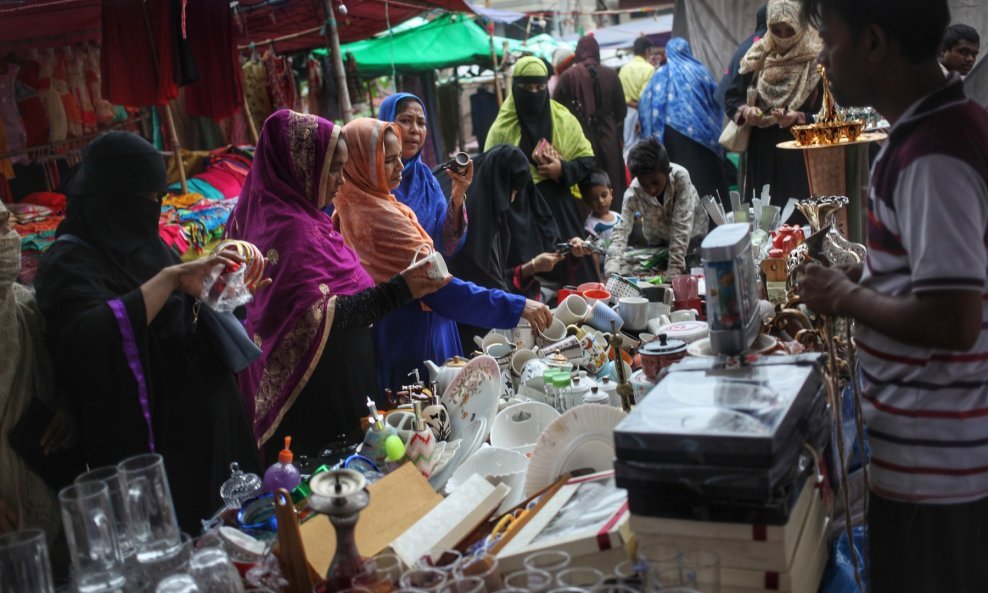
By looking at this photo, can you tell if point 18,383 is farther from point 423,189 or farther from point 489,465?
point 423,189

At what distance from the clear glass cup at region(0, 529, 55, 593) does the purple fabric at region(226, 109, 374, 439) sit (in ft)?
4.32

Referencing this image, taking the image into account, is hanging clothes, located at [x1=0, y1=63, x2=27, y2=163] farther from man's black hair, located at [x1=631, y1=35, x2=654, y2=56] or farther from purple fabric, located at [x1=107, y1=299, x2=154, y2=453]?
man's black hair, located at [x1=631, y1=35, x2=654, y2=56]

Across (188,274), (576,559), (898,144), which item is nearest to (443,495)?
(576,559)

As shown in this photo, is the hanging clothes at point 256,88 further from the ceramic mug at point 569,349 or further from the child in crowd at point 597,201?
the ceramic mug at point 569,349

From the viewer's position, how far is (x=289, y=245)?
274 centimetres

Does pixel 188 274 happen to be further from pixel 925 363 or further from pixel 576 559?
pixel 925 363

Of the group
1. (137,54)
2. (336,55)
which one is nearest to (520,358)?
(336,55)

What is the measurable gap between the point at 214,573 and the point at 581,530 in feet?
2.00

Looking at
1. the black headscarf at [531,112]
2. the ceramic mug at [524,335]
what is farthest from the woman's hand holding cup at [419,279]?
the black headscarf at [531,112]

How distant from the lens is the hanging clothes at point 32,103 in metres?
5.81

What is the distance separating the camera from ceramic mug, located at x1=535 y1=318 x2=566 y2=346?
2975 millimetres

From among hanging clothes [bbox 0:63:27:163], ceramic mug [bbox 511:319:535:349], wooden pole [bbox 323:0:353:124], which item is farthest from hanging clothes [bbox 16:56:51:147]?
ceramic mug [bbox 511:319:535:349]

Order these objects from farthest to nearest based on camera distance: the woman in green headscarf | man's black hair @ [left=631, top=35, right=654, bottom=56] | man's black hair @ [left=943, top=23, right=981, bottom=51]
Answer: man's black hair @ [left=631, top=35, right=654, bottom=56], the woman in green headscarf, man's black hair @ [left=943, top=23, right=981, bottom=51]

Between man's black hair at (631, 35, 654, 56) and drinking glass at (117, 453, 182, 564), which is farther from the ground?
man's black hair at (631, 35, 654, 56)
